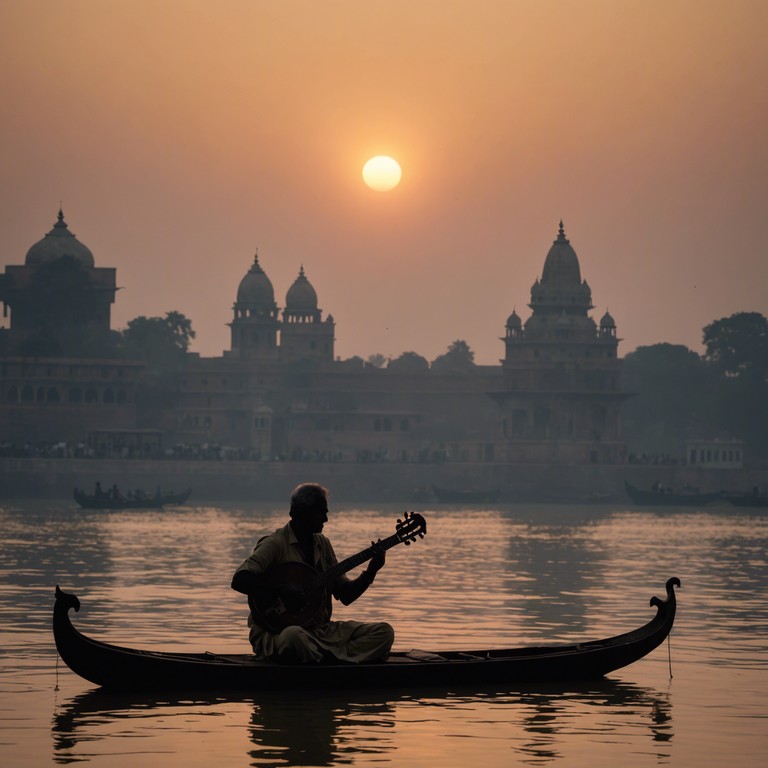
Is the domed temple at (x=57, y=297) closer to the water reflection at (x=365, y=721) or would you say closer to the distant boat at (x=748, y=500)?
the distant boat at (x=748, y=500)

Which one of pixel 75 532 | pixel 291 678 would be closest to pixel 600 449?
pixel 75 532

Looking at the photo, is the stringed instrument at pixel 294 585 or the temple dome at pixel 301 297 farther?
the temple dome at pixel 301 297

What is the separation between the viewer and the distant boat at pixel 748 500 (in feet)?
297

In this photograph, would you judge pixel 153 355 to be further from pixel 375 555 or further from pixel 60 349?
pixel 375 555

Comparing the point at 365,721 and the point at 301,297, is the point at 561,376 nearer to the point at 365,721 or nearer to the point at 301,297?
the point at 301,297

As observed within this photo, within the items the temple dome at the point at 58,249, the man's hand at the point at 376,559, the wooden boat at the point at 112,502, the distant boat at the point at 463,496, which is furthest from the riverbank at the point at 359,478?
the man's hand at the point at 376,559

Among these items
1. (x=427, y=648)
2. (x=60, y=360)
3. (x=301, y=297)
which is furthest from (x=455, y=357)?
(x=427, y=648)

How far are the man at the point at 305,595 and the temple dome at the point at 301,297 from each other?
126055mm

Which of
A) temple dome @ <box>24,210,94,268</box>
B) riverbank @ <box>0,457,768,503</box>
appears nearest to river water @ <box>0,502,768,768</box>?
riverbank @ <box>0,457,768,503</box>

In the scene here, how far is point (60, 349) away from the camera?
356 feet

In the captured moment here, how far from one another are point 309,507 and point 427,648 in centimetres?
580

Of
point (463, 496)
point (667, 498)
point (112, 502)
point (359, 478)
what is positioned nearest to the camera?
point (112, 502)

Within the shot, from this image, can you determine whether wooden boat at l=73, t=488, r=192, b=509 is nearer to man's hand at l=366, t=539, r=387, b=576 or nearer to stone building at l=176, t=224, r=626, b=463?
stone building at l=176, t=224, r=626, b=463

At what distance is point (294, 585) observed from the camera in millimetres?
14148
